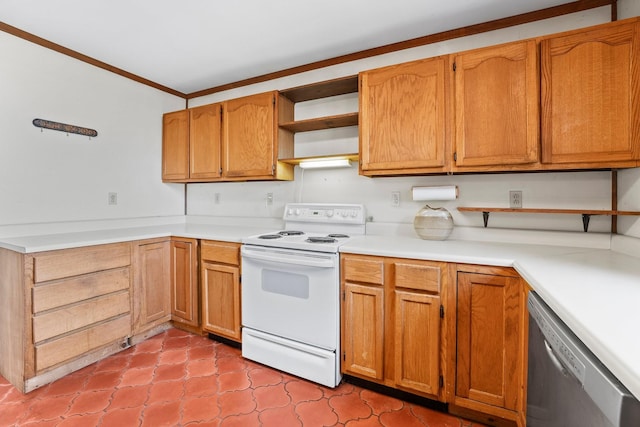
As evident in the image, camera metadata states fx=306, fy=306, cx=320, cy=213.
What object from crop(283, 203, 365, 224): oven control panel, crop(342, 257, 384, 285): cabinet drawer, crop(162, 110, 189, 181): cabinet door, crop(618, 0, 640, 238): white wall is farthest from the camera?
crop(162, 110, 189, 181): cabinet door

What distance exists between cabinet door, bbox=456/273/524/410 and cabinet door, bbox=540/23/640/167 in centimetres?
79

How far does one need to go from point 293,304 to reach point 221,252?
74cm

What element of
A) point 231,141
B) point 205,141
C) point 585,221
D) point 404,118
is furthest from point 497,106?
point 205,141

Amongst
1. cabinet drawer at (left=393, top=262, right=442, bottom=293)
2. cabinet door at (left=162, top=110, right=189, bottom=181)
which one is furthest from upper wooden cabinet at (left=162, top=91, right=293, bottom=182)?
cabinet drawer at (left=393, top=262, right=442, bottom=293)

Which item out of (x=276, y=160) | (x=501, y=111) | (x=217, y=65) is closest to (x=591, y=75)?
(x=501, y=111)

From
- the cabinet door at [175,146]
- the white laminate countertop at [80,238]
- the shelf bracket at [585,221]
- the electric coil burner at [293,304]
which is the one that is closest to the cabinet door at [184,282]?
the white laminate countertop at [80,238]

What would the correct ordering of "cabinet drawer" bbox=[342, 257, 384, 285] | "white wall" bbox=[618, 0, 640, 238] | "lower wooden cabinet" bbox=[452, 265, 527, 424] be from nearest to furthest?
"lower wooden cabinet" bbox=[452, 265, 527, 424] → "white wall" bbox=[618, 0, 640, 238] → "cabinet drawer" bbox=[342, 257, 384, 285]

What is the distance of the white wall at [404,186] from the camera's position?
72.7 inches

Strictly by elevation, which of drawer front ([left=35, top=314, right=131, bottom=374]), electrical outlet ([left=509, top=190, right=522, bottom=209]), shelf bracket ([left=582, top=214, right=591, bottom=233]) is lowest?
drawer front ([left=35, top=314, right=131, bottom=374])

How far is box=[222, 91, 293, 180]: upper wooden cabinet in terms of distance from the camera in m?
2.54

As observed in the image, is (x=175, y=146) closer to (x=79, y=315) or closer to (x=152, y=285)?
(x=152, y=285)

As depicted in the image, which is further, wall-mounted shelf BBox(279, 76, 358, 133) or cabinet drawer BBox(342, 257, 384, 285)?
wall-mounted shelf BBox(279, 76, 358, 133)

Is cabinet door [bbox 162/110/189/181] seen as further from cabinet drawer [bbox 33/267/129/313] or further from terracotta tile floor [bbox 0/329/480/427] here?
terracotta tile floor [bbox 0/329/480/427]

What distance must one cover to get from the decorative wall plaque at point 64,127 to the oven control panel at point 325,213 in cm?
178
